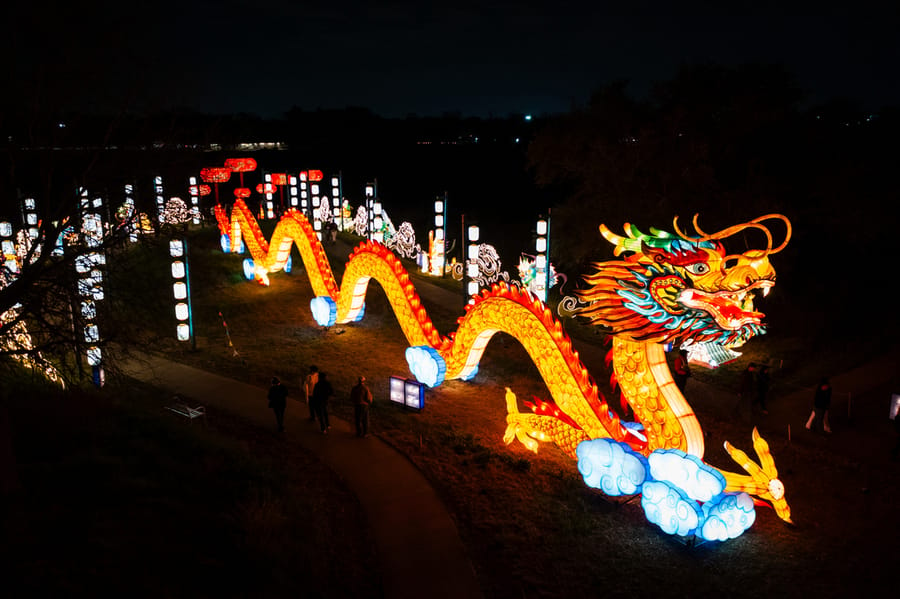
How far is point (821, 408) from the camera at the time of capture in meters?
11.5

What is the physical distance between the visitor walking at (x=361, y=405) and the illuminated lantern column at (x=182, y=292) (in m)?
7.65

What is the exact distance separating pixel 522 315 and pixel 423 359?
3.50m

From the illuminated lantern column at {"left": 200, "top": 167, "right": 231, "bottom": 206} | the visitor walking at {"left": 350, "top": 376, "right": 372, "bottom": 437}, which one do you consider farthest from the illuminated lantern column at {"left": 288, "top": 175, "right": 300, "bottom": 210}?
the visitor walking at {"left": 350, "top": 376, "right": 372, "bottom": 437}

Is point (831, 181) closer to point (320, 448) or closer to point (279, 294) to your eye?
point (320, 448)

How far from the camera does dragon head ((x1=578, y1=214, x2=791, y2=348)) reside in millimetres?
8070

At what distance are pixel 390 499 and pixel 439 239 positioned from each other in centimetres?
1892

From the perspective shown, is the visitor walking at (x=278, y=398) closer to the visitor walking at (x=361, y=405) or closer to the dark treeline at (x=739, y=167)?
the visitor walking at (x=361, y=405)

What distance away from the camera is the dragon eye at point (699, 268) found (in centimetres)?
825

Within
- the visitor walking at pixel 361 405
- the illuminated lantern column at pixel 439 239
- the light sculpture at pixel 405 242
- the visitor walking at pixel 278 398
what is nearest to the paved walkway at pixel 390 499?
the visitor walking at pixel 361 405

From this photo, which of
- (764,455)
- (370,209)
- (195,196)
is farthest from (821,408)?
(370,209)

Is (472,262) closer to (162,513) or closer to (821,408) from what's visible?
(821,408)

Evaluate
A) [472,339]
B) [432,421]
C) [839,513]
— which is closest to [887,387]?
[839,513]

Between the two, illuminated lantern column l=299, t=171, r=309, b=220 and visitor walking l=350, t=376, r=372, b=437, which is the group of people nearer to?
visitor walking l=350, t=376, r=372, b=437

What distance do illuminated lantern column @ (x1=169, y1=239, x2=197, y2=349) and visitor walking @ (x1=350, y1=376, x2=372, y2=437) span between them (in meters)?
7.65
